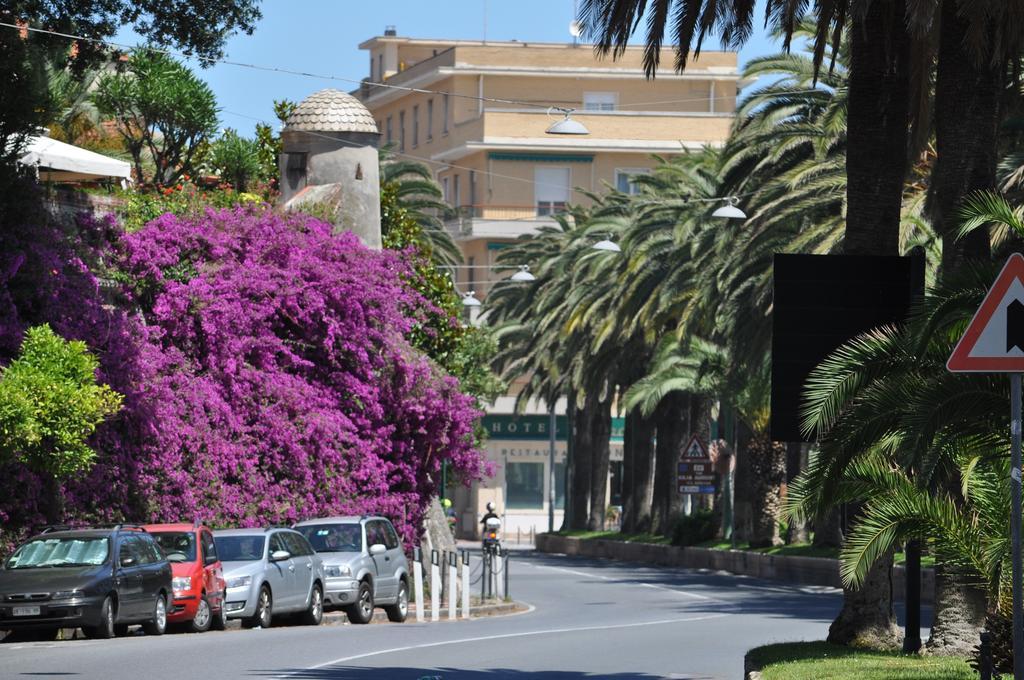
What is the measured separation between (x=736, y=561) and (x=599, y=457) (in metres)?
20.3

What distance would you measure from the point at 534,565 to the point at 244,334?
91.0 feet

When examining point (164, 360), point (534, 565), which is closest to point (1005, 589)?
point (164, 360)

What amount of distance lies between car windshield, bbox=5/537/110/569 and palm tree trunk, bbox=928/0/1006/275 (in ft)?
38.2

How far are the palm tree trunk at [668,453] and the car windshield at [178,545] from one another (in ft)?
115

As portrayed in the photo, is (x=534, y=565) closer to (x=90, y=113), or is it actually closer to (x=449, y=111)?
(x=90, y=113)

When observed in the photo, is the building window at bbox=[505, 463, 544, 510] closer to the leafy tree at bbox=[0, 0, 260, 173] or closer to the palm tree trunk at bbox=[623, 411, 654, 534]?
the palm tree trunk at bbox=[623, 411, 654, 534]

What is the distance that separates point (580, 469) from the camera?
3009 inches

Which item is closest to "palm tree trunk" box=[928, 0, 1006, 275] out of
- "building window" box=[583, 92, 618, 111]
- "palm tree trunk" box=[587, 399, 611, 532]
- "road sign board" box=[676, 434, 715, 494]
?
"road sign board" box=[676, 434, 715, 494]

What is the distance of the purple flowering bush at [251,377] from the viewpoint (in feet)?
105

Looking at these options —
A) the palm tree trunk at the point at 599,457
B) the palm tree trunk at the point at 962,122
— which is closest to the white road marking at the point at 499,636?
the palm tree trunk at the point at 962,122

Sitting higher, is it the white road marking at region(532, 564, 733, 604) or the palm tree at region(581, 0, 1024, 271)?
the palm tree at region(581, 0, 1024, 271)

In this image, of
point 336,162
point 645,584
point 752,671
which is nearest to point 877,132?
point 752,671

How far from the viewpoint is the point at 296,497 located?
36.3 m

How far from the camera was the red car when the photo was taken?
27.2 metres
